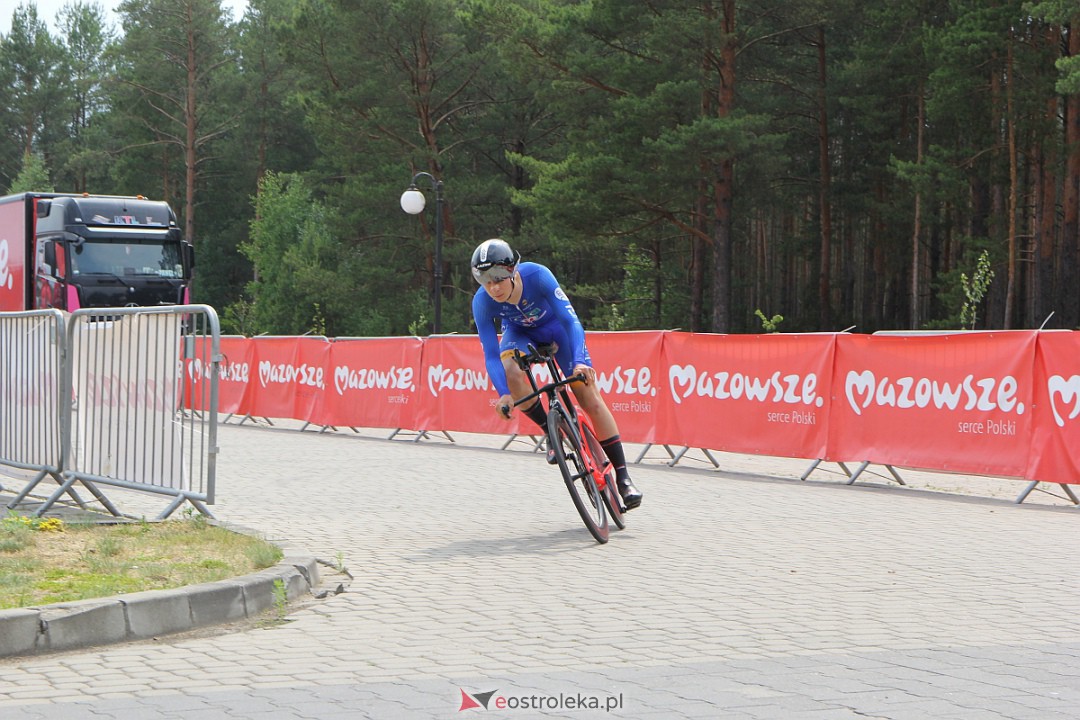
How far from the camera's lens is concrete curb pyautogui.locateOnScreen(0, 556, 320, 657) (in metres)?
5.68

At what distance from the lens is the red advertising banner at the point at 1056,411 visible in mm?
11633

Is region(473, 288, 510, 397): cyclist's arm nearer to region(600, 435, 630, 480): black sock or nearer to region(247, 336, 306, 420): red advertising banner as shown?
region(600, 435, 630, 480): black sock

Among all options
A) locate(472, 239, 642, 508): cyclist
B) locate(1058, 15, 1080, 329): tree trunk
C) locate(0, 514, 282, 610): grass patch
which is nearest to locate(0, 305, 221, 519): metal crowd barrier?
locate(0, 514, 282, 610): grass patch

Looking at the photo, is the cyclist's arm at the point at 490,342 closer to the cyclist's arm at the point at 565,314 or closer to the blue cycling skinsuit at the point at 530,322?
the blue cycling skinsuit at the point at 530,322

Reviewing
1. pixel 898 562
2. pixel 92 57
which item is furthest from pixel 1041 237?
pixel 92 57

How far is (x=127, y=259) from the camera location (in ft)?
96.1

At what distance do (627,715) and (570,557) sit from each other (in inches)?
147

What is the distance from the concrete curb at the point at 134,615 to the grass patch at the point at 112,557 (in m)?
0.19

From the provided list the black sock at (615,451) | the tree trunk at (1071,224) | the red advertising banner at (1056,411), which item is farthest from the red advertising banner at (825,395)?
the tree trunk at (1071,224)

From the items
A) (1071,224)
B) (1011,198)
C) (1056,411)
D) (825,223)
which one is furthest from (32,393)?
(825,223)

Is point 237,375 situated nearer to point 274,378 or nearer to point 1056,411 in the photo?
point 274,378

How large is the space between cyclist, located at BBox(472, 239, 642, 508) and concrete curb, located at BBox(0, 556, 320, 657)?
252 cm

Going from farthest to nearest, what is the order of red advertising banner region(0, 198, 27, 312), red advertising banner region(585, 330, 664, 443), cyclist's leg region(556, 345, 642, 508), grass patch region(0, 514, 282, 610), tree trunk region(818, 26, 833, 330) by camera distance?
1. tree trunk region(818, 26, 833, 330)
2. red advertising banner region(0, 198, 27, 312)
3. red advertising banner region(585, 330, 664, 443)
4. cyclist's leg region(556, 345, 642, 508)
5. grass patch region(0, 514, 282, 610)

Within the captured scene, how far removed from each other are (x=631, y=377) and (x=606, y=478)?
7397mm
